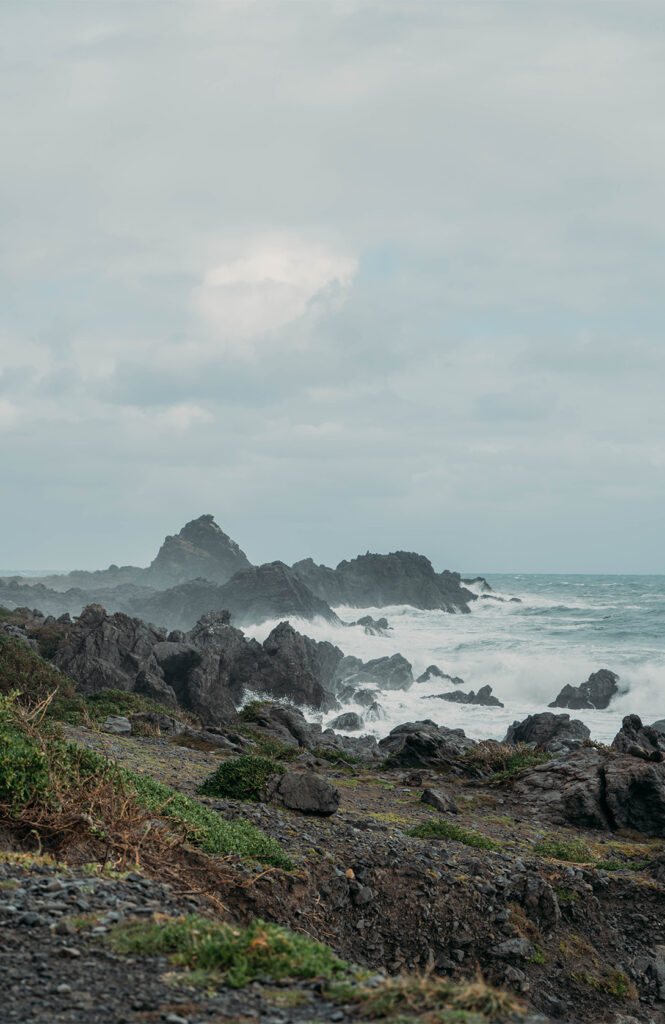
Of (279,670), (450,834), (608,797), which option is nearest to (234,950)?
(450,834)

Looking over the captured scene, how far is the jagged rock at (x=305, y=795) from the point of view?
48.6 ft

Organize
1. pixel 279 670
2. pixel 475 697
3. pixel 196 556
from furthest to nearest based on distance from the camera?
1. pixel 196 556
2. pixel 475 697
3. pixel 279 670

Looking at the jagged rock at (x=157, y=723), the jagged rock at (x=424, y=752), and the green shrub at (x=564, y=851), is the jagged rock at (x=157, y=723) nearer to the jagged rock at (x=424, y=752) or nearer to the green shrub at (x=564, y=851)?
the jagged rock at (x=424, y=752)

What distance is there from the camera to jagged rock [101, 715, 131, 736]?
2557 cm

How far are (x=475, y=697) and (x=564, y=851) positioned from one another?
153 ft

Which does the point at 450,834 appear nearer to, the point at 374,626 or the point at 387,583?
the point at 374,626

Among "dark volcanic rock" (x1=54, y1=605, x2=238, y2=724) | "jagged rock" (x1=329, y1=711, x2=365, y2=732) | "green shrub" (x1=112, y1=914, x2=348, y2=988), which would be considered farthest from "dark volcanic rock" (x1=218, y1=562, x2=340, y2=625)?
"green shrub" (x1=112, y1=914, x2=348, y2=988)

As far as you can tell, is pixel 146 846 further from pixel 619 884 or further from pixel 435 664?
pixel 435 664

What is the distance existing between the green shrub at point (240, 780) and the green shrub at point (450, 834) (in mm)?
3240

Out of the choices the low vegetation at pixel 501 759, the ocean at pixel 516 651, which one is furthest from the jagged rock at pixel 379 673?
→ the low vegetation at pixel 501 759

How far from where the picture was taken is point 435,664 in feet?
254

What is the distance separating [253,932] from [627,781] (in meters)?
16.9

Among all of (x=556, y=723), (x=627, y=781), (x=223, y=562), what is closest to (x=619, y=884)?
(x=627, y=781)

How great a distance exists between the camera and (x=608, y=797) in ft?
66.4
